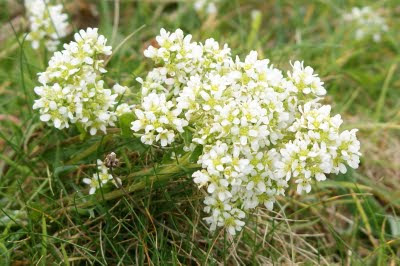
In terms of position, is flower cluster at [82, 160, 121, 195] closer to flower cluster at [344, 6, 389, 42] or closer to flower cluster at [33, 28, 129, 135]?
flower cluster at [33, 28, 129, 135]

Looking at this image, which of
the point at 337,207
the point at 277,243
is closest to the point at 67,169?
the point at 277,243

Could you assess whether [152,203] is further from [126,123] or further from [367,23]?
[367,23]

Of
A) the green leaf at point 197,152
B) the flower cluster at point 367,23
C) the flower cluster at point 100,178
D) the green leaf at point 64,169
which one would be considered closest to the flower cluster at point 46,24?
the green leaf at point 64,169

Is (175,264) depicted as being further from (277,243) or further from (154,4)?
(154,4)

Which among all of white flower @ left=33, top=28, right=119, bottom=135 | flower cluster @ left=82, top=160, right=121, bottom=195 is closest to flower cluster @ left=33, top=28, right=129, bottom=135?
white flower @ left=33, top=28, right=119, bottom=135

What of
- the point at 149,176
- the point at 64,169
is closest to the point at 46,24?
the point at 64,169

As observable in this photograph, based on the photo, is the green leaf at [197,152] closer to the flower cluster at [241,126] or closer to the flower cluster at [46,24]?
the flower cluster at [241,126]
